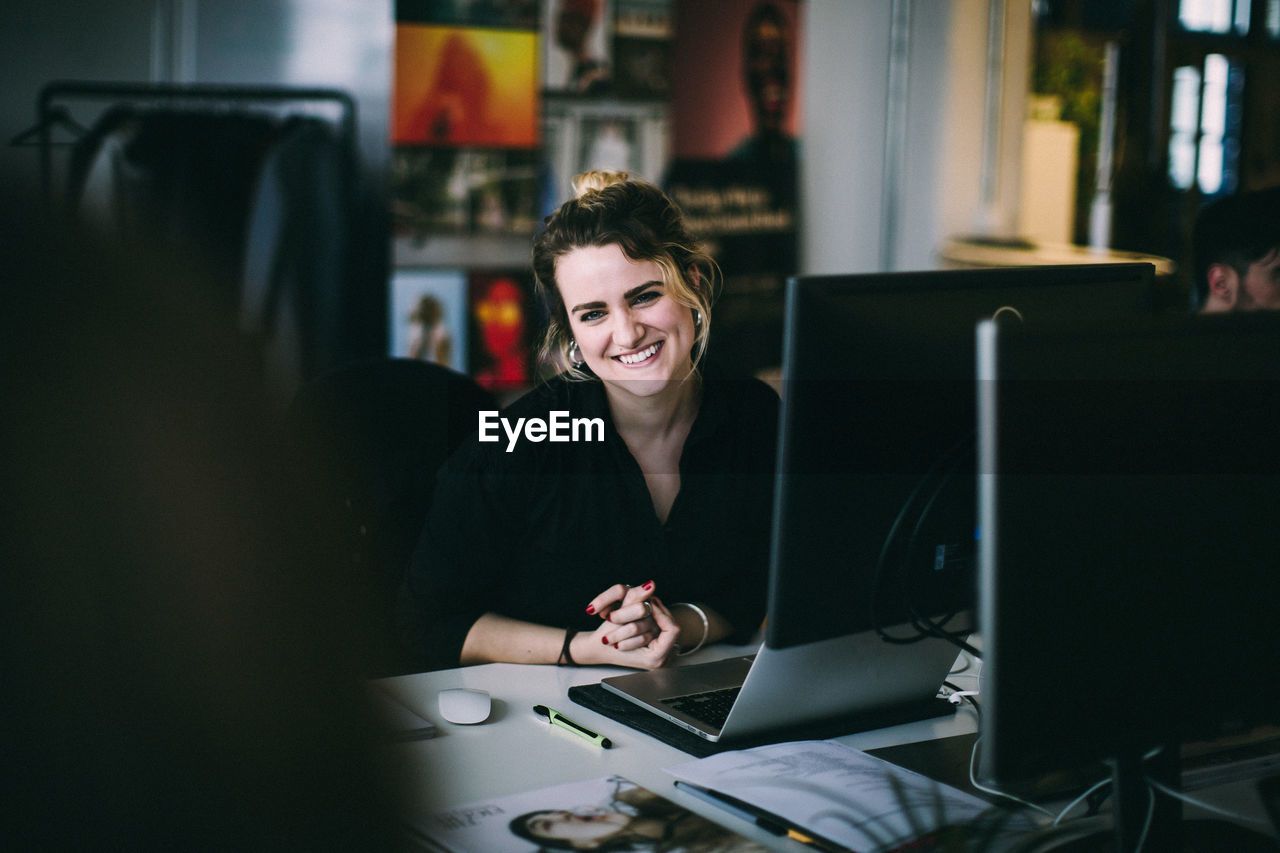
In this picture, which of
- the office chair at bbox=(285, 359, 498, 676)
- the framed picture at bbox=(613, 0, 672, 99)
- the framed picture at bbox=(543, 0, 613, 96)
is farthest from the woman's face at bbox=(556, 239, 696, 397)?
the framed picture at bbox=(613, 0, 672, 99)

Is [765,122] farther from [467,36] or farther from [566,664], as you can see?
[566,664]

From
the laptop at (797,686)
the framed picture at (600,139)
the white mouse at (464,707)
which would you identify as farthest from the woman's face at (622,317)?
the framed picture at (600,139)

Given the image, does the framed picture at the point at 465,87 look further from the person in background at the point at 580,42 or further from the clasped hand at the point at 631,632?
the clasped hand at the point at 631,632

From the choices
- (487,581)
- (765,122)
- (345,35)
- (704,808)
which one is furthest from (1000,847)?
(765,122)

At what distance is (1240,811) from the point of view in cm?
112

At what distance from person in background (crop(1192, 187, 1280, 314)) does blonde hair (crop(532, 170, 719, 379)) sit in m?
1.13

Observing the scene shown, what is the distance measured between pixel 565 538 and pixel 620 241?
465mm

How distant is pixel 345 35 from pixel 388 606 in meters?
1.70

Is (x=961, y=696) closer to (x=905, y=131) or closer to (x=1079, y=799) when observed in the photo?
(x=1079, y=799)

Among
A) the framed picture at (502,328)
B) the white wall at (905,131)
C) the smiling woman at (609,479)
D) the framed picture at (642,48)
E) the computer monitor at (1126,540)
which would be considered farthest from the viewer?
the white wall at (905,131)

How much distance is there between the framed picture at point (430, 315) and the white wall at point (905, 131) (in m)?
1.47

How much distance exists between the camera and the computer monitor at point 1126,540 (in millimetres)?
837

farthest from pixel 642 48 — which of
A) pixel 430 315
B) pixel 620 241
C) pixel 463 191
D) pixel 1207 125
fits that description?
pixel 1207 125

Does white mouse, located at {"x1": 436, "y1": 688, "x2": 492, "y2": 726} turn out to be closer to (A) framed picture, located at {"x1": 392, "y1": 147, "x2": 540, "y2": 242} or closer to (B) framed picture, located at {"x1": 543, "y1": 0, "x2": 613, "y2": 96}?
(A) framed picture, located at {"x1": 392, "y1": 147, "x2": 540, "y2": 242}
